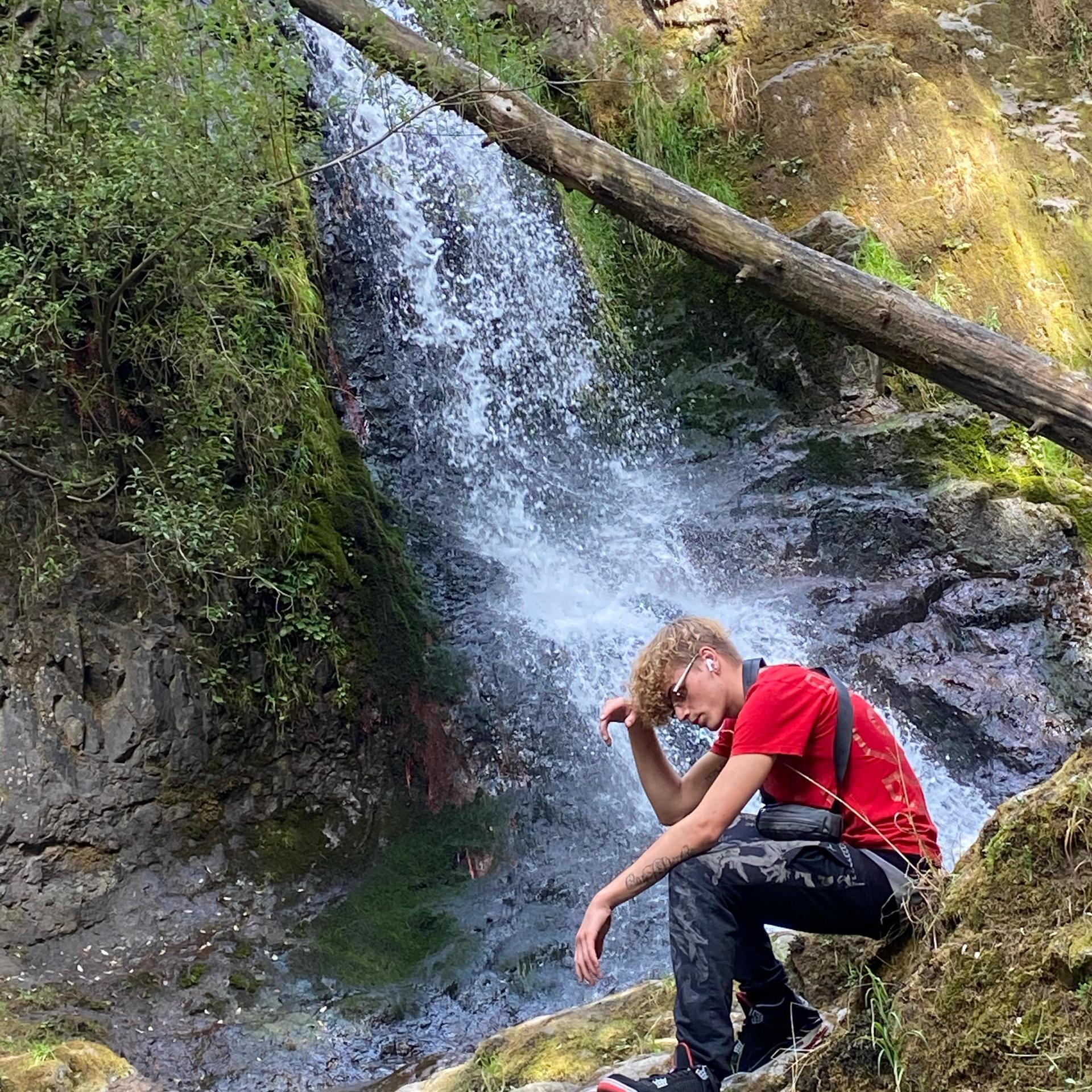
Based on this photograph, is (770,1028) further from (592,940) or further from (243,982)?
(243,982)

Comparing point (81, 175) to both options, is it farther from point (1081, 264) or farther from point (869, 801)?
point (1081, 264)

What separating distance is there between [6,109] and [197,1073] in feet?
14.0

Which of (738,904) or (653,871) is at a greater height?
(653,871)

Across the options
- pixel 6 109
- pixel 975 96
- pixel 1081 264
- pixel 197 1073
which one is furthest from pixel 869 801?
pixel 975 96

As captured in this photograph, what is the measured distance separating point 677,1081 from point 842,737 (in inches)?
31.2

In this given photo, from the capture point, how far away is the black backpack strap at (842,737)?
2314 mm

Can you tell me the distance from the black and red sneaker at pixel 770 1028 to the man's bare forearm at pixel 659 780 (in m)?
0.46

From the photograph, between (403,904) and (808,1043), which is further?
(403,904)

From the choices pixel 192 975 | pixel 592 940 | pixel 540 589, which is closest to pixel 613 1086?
pixel 592 940

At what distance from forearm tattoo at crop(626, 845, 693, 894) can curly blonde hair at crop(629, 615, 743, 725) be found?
0.36 meters

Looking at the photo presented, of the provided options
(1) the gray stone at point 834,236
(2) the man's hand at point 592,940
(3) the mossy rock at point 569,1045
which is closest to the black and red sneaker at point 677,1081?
(2) the man's hand at point 592,940

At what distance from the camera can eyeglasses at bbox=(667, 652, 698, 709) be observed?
244 cm

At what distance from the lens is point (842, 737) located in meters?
2.31

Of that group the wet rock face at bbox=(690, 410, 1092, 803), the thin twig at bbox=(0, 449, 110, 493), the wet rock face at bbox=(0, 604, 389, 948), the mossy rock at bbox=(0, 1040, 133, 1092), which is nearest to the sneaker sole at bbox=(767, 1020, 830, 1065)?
the mossy rock at bbox=(0, 1040, 133, 1092)
